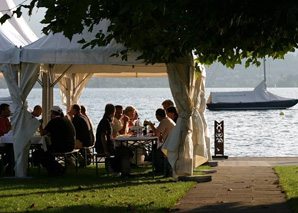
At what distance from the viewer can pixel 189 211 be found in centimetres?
1056

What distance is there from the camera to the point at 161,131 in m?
15.5

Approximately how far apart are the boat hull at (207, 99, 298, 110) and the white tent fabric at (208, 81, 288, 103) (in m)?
0.64

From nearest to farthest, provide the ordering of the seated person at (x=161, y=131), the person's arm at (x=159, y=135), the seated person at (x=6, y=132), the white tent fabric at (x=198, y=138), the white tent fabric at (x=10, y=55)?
the white tent fabric at (x=10, y=55) < the seated person at (x=161, y=131) < the person's arm at (x=159, y=135) < the seated person at (x=6, y=132) < the white tent fabric at (x=198, y=138)

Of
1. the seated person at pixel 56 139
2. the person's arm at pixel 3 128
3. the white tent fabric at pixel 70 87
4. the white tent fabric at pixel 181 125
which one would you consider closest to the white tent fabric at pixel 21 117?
the seated person at pixel 56 139

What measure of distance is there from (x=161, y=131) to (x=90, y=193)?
3.14m

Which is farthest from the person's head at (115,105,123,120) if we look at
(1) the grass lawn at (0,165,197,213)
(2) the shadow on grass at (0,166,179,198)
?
(1) the grass lawn at (0,165,197,213)

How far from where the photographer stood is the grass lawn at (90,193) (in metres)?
11.0

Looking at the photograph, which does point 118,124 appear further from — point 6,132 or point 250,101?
point 250,101

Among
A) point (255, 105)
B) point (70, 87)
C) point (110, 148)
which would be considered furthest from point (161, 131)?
point (255, 105)

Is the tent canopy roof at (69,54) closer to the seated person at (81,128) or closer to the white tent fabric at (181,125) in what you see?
the white tent fabric at (181,125)

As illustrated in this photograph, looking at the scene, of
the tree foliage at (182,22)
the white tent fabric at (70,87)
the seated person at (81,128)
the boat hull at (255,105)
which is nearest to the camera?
the tree foliage at (182,22)

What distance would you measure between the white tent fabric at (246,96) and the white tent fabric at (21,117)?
9279cm

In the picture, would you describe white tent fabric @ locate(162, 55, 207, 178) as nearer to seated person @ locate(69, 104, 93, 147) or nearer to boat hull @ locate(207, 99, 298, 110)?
seated person @ locate(69, 104, 93, 147)

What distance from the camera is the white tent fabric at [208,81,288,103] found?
107 meters
